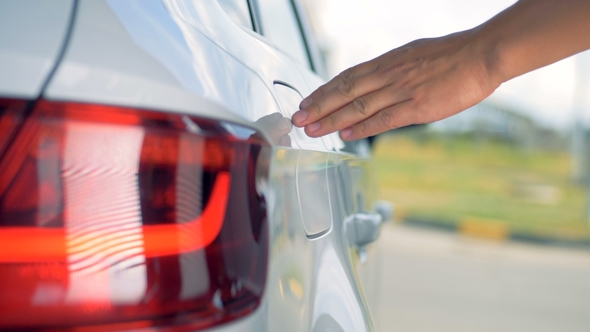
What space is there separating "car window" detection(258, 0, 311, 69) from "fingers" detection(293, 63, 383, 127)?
0.28 meters

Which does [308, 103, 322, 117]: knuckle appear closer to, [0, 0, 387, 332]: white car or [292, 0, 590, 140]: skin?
[292, 0, 590, 140]: skin

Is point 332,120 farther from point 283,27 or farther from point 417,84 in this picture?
point 283,27

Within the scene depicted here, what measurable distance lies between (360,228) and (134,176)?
983 millimetres

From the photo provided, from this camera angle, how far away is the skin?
1.43m

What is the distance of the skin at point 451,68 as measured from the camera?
4.70 feet

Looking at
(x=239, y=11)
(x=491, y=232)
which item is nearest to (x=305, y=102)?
(x=239, y=11)

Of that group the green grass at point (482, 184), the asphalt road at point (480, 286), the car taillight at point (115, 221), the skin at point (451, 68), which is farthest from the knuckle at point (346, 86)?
the green grass at point (482, 184)

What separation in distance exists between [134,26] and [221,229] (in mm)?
295

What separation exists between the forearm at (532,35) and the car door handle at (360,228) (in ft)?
1.55

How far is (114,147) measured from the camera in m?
0.83

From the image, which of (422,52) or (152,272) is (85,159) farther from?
(422,52)

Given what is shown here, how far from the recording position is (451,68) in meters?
1.50

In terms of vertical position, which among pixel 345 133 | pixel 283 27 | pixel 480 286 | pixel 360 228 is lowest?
pixel 480 286

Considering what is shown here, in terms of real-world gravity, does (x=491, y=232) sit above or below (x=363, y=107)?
below
